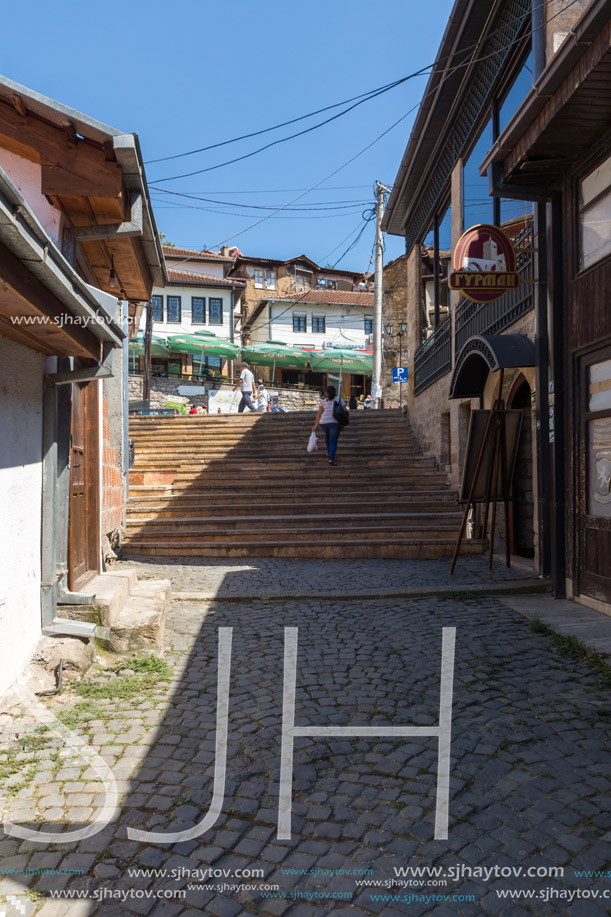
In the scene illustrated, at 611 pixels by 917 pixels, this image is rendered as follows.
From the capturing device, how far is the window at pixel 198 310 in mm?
40812

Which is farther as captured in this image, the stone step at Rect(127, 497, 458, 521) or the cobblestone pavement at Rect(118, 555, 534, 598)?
the stone step at Rect(127, 497, 458, 521)

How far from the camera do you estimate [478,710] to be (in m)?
3.63

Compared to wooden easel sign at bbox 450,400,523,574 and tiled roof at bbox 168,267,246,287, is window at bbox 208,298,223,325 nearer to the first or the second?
tiled roof at bbox 168,267,246,287

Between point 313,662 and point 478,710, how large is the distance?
1318mm

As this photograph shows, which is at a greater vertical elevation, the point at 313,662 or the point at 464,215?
the point at 464,215

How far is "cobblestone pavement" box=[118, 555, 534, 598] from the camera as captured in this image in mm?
7191

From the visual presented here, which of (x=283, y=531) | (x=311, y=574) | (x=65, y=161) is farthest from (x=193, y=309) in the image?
(x=65, y=161)

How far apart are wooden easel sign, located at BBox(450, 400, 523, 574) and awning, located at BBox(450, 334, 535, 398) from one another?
55cm

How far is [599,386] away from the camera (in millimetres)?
6031

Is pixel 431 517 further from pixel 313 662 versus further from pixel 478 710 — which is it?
pixel 478 710

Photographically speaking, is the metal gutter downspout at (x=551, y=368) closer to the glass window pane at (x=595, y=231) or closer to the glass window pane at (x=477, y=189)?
the glass window pane at (x=595, y=231)

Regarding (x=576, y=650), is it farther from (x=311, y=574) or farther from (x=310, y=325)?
(x=310, y=325)

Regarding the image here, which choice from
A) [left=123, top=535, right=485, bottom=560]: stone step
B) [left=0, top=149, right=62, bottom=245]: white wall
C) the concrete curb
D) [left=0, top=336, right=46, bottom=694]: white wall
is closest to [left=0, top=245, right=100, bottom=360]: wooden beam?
[left=0, top=336, right=46, bottom=694]: white wall

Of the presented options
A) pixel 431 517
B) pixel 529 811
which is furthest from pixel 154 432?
pixel 529 811
